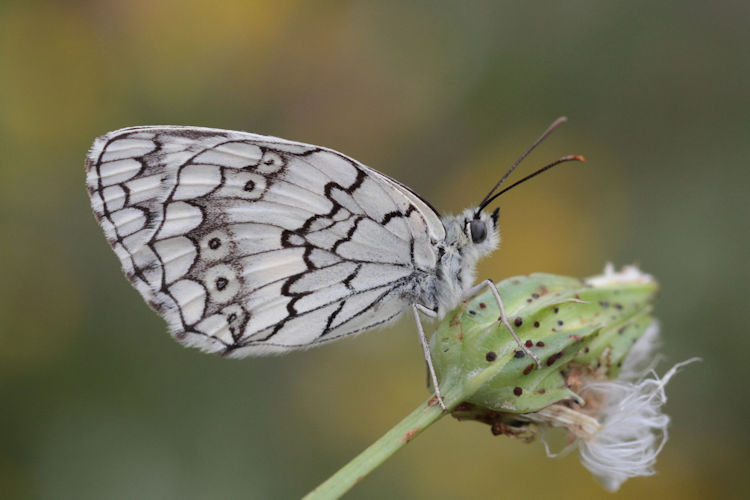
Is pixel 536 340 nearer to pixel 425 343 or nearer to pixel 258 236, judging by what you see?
pixel 425 343

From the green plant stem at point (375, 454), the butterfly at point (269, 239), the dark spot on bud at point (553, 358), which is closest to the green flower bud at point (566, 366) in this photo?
the dark spot on bud at point (553, 358)

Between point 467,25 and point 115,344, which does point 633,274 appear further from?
point 467,25

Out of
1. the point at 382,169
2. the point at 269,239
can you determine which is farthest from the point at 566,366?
the point at 382,169

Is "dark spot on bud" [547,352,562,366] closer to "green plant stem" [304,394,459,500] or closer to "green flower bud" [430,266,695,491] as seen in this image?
"green flower bud" [430,266,695,491]

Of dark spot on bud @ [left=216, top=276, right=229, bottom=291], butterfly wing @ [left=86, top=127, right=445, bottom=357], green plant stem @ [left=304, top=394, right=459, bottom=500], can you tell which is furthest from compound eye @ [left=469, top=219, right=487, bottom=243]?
dark spot on bud @ [left=216, top=276, right=229, bottom=291]

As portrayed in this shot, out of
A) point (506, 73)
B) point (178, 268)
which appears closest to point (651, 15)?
point (506, 73)

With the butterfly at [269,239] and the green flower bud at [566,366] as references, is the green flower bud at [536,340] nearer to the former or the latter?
the green flower bud at [566,366]
